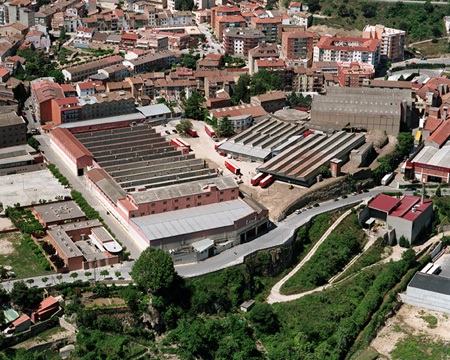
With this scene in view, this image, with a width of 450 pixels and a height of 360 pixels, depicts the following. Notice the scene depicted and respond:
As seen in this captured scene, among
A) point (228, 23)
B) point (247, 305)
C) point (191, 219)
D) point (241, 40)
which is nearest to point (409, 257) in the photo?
point (247, 305)

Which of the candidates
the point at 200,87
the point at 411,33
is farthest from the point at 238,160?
the point at 411,33

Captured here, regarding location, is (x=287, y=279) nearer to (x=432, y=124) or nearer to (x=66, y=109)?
(x=432, y=124)

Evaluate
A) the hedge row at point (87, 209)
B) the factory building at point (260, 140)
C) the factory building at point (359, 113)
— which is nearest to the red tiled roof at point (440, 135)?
the factory building at point (359, 113)

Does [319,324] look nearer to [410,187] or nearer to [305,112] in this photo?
[410,187]

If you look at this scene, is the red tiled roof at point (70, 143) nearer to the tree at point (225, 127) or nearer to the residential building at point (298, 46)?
the tree at point (225, 127)

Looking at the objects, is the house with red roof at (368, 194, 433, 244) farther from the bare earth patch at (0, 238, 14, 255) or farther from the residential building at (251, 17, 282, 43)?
the residential building at (251, 17, 282, 43)

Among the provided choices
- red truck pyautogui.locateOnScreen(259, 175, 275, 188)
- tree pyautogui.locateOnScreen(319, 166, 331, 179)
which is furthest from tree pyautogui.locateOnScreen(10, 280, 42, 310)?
tree pyautogui.locateOnScreen(319, 166, 331, 179)
